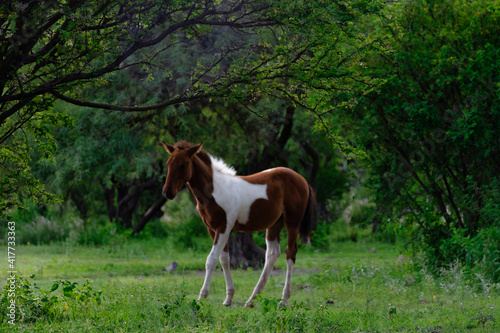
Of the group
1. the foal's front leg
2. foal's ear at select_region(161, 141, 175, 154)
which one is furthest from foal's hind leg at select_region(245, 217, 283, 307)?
foal's ear at select_region(161, 141, 175, 154)

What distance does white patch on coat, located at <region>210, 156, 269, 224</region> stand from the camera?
9.21 meters

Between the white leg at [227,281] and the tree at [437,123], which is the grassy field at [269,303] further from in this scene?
the tree at [437,123]

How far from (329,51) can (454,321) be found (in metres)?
3.68

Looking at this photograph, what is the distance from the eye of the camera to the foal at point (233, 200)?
8875mm

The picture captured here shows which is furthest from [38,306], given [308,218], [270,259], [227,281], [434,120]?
[434,120]

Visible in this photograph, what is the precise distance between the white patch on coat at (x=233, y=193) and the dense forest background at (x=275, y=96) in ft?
3.72

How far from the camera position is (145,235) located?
23.1 m

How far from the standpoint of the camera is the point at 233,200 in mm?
9273

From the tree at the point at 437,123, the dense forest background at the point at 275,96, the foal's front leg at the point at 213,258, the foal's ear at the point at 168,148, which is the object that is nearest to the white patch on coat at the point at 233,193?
the foal's front leg at the point at 213,258

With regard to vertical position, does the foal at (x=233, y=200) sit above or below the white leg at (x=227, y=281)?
above

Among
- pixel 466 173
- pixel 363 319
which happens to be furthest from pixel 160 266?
pixel 363 319

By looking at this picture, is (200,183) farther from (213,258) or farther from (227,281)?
(227,281)

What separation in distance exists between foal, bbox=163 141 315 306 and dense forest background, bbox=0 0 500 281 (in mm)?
966

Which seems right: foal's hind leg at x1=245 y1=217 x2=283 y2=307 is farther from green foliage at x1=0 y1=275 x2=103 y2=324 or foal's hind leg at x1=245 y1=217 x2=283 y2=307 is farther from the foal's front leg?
green foliage at x1=0 y1=275 x2=103 y2=324
